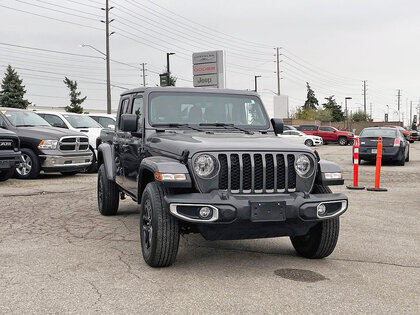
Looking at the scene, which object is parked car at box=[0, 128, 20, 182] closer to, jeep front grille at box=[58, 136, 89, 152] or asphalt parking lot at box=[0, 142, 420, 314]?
jeep front grille at box=[58, 136, 89, 152]

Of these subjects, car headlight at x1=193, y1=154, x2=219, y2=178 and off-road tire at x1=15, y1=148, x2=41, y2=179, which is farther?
off-road tire at x1=15, y1=148, x2=41, y2=179

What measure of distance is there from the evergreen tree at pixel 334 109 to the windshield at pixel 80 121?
87.7 m

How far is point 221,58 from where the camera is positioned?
110 feet

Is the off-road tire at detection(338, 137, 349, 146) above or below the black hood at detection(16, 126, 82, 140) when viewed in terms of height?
below

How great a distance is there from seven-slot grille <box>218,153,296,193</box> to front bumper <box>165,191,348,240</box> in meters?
0.10

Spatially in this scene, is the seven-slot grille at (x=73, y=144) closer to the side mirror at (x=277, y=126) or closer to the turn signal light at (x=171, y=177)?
the side mirror at (x=277, y=126)

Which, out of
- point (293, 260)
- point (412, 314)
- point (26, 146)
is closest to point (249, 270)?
point (293, 260)

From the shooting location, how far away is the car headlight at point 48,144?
41.2ft

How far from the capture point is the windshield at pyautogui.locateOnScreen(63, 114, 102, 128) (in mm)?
15930

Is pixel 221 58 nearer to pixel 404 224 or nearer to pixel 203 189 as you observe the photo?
pixel 404 224

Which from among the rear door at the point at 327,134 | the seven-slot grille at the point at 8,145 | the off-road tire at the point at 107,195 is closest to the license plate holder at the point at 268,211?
the off-road tire at the point at 107,195

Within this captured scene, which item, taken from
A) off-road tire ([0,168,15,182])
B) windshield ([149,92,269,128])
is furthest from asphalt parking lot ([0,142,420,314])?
off-road tire ([0,168,15,182])

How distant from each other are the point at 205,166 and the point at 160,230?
2.36 ft

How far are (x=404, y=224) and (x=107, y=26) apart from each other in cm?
3187
